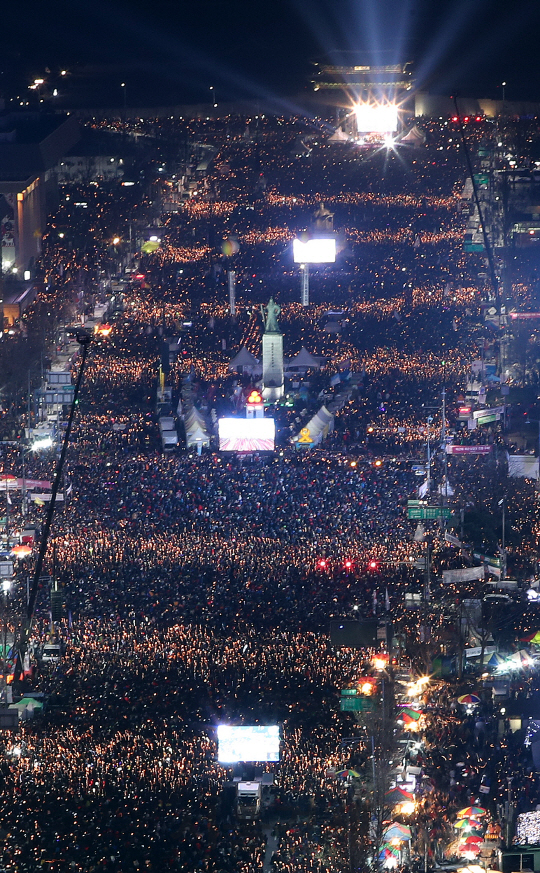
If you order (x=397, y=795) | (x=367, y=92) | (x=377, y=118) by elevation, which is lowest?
(x=397, y=795)

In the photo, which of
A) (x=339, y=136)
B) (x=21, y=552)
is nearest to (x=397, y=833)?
Result: (x=21, y=552)

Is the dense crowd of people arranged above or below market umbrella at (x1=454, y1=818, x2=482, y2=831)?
above

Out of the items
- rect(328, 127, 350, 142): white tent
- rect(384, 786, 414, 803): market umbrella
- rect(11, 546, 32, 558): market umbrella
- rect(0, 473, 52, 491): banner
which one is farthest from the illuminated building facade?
rect(384, 786, 414, 803): market umbrella

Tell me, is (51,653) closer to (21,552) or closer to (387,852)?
(21,552)

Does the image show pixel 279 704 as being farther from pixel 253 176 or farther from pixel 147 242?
pixel 253 176

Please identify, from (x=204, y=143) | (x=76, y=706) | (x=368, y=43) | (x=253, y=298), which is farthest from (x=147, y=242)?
(x=76, y=706)

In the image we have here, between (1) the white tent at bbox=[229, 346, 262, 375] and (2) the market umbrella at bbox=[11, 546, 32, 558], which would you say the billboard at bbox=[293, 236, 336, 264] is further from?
(2) the market umbrella at bbox=[11, 546, 32, 558]

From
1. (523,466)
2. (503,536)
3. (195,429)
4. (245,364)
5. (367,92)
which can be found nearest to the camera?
(503,536)
